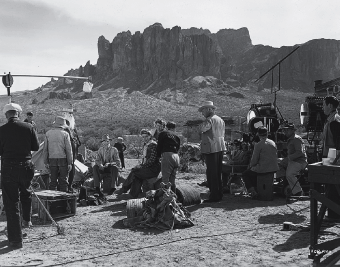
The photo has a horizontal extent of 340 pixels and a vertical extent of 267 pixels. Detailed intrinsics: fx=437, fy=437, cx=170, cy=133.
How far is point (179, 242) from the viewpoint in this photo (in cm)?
502

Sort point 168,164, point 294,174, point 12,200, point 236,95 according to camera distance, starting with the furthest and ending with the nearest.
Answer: point 236,95
point 294,174
point 168,164
point 12,200

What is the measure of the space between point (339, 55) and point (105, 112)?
90.1 m

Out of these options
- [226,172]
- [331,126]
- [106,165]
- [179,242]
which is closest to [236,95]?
[226,172]

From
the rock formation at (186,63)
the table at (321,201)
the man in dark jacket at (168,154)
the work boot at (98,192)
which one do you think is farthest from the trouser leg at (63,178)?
the rock formation at (186,63)

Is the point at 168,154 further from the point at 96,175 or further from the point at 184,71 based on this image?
the point at 184,71

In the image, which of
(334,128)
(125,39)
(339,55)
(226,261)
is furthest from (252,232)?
(339,55)

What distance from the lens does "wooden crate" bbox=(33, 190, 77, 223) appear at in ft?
20.5

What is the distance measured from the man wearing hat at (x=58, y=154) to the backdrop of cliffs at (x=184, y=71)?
6453 centimetres

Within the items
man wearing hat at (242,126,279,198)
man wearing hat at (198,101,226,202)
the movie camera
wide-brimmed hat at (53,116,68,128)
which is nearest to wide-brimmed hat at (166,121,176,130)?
man wearing hat at (198,101,226,202)

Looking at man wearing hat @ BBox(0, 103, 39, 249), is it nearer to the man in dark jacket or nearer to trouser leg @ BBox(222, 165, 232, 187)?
the man in dark jacket

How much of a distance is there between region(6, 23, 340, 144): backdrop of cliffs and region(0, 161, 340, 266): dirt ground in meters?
65.6

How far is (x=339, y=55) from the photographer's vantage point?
422ft

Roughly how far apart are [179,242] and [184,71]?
103289 mm

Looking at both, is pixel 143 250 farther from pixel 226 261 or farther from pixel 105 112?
pixel 105 112
